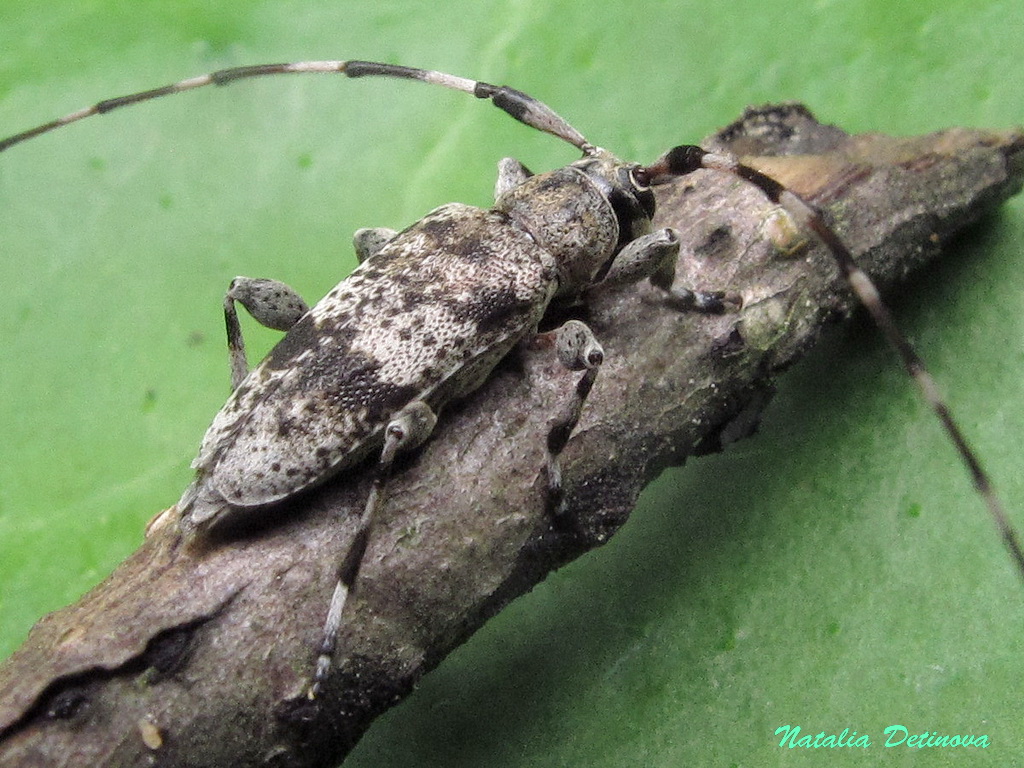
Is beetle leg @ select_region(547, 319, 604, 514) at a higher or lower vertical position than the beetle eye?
lower

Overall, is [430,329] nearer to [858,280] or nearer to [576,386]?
[576,386]

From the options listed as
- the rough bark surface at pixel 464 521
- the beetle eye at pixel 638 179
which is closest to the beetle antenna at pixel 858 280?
the beetle eye at pixel 638 179

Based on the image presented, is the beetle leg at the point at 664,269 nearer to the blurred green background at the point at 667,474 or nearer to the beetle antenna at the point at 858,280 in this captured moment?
the beetle antenna at the point at 858,280

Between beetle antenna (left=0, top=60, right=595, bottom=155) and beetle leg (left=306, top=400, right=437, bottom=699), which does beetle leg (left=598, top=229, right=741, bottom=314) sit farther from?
beetle leg (left=306, top=400, right=437, bottom=699)

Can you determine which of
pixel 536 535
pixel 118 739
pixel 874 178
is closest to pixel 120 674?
pixel 118 739

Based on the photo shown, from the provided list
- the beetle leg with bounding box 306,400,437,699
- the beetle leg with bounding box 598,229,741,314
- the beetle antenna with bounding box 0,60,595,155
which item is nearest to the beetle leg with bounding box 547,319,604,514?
the beetle leg with bounding box 598,229,741,314

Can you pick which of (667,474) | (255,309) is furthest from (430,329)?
(667,474)
